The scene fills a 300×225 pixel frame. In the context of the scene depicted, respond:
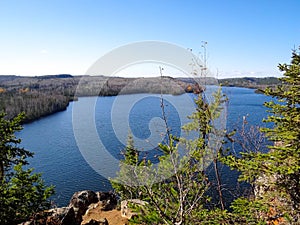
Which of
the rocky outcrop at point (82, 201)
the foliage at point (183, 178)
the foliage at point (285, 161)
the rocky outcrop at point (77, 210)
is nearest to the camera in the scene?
the foliage at point (183, 178)

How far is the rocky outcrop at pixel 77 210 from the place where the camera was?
324 inches

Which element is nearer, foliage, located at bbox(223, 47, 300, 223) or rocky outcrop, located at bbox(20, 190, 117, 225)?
foliage, located at bbox(223, 47, 300, 223)

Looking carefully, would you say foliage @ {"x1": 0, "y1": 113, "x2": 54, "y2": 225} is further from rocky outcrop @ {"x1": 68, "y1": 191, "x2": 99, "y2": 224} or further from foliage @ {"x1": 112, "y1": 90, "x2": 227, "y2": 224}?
foliage @ {"x1": 112, "y1": 90, "x2": 227, "y2": 224}

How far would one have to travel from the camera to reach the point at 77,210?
1245cm

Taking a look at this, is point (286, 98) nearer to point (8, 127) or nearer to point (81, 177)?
point (8, 127)

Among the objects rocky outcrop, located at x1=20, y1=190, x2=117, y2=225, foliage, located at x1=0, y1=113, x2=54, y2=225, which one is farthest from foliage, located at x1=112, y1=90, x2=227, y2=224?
foliage, located at x1=0, y1=113, x2=54, y2=225

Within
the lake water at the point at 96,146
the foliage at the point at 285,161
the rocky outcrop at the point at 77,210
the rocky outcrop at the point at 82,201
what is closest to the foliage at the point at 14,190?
the rocky outcrop at the point at 77,210

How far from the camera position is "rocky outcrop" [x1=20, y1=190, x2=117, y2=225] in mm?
8242

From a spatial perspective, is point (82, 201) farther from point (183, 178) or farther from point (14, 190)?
point (183, 178)

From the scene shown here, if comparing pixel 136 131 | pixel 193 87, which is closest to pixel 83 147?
pixel 136 131

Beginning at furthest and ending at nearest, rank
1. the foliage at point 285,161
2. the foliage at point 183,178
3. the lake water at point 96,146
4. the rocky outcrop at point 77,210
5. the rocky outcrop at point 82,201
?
the lake water at point 96,146 → the rocky outcrop at point 82,201 → the rocky outcrop at point 77,210 → the foliage at point 285,161 → the foliage at point 183,178

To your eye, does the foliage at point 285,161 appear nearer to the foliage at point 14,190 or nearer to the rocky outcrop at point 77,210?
the rocky outcrop at point 77,210

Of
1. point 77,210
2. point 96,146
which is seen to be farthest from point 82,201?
point 96,146

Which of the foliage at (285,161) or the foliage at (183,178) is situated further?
the foliage at (285,161)
